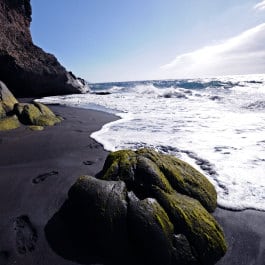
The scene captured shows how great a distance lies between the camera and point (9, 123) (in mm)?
6797

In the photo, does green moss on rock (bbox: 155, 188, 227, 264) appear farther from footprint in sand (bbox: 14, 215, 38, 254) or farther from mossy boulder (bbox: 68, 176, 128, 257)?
footprint in sand (bbox: 14, 215, 38, 254)

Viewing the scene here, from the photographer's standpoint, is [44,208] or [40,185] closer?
[44,208]

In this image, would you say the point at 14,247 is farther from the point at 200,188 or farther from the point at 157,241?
the point at 200,188

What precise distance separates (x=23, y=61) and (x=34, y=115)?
10998mm

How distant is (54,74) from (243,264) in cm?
1789

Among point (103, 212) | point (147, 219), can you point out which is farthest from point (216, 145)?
point (103, 212)

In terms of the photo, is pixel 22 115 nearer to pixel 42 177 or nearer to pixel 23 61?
pixel 42 177

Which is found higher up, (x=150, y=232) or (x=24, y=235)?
(x=150, y=232)

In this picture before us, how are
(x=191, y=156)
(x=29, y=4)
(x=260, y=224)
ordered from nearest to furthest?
1. (x=260, y=224)
2. (x=191, y=156)
3. (x=29, y=4)

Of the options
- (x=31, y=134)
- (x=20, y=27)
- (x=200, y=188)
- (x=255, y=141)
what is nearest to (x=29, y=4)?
(x=20, y=27)

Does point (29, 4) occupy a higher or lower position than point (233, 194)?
higher

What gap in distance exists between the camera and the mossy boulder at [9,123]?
6627mm

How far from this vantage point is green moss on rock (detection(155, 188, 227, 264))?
8.49 feet

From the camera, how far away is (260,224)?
10.2ft
